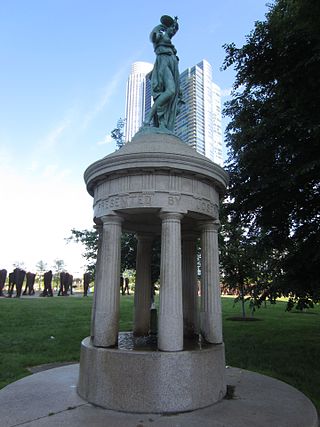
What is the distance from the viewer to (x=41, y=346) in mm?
11742

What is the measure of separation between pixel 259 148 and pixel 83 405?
8580 millimetres

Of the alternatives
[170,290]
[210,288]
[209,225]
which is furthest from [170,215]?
[210,288]

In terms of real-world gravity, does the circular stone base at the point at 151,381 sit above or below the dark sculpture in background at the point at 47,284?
below

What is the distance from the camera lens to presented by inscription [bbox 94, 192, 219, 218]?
6680mm

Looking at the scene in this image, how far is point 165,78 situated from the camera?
8.17 m

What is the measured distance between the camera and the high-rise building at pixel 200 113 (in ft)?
40.8

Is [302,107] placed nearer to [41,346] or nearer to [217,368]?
[217,368]

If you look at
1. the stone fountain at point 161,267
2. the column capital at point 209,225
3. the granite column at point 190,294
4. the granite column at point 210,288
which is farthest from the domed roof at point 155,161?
the granite column at point 190,294

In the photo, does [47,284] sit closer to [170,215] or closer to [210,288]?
[210,288]

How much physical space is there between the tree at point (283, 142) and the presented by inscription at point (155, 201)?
3814 millimetres

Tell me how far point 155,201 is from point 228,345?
8.31m

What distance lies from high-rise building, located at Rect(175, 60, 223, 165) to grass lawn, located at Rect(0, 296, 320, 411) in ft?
24.6

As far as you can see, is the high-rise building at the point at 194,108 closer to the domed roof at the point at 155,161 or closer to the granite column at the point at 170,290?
the domed roof at the point at 155,161

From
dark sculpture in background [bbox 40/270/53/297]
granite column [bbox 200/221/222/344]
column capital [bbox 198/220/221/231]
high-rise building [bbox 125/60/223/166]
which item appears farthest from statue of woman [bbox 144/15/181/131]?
dark sculpture in background [bbox 40/270/53/297]
